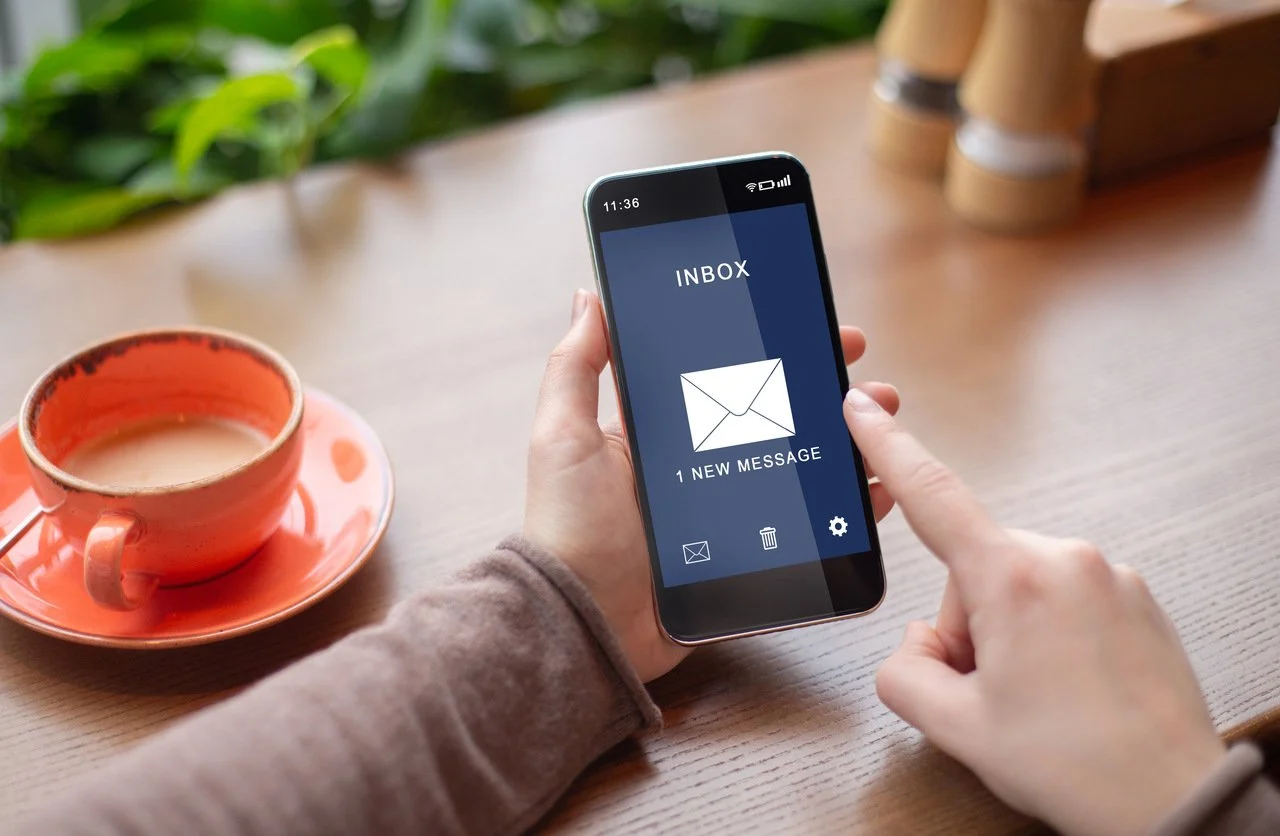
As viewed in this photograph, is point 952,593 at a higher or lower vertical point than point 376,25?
lower

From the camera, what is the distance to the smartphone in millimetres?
609

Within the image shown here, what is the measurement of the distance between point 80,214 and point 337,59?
0.80 ft

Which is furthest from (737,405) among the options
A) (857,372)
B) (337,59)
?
(337,59)

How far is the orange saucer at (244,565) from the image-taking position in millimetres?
605

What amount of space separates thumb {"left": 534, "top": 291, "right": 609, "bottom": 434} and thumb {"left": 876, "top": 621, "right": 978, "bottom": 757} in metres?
0.20

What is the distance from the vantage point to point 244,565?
66 centimetres

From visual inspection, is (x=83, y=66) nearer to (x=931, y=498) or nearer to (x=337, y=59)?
(x=337, y=59)

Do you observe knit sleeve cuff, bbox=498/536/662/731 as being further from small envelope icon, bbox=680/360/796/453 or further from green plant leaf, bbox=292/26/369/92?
green plant leaf, bbox=292/26/369/92

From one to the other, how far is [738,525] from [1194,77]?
2.19ft

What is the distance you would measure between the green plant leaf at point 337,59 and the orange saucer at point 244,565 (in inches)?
14.8

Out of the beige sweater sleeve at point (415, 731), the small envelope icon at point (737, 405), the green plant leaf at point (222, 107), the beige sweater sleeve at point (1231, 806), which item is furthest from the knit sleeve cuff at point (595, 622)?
the green plant leaf at point (222, 107)

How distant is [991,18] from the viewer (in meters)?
0.94

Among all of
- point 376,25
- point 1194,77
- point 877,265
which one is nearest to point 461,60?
point 376,25

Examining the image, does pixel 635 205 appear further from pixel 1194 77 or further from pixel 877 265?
pixel 1194 77
